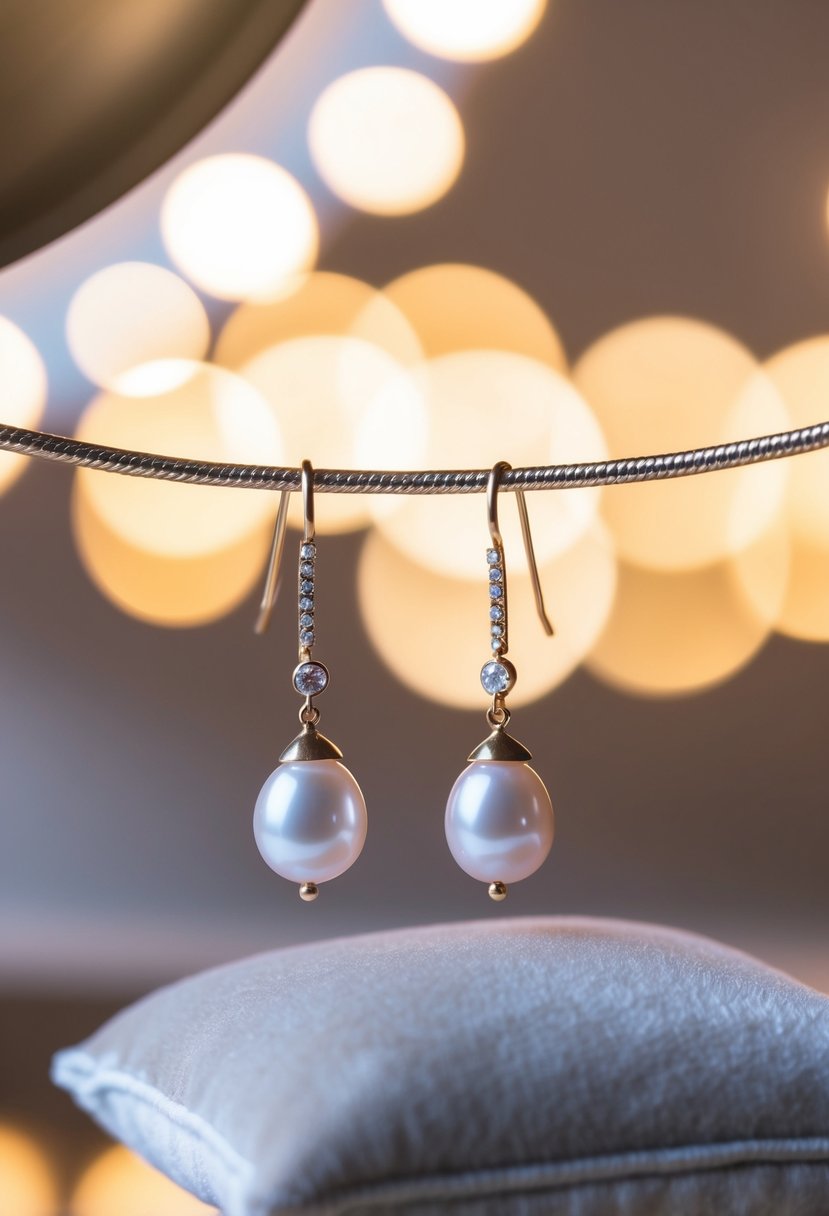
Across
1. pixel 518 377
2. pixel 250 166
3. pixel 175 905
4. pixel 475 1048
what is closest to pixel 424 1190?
pixel 475 1048

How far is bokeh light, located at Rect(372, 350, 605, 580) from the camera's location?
1273 mm

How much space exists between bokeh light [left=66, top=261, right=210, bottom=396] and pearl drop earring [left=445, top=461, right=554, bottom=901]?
2.27ft

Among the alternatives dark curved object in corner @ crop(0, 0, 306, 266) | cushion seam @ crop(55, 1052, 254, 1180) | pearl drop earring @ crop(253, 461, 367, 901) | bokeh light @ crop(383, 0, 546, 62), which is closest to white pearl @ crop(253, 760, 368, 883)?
pearl drop earring @ crop(253, 461, 367, 901)

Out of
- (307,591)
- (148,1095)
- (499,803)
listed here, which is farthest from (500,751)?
(148,1095)

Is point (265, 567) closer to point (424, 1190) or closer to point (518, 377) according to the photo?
point (518, 377)

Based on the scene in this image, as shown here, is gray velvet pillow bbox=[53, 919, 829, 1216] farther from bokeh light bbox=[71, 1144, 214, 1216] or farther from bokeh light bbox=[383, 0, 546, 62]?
bokeh light bbox=[383, 0, 546, 62]

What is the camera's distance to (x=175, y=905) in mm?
1266

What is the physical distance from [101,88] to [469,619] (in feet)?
1.97

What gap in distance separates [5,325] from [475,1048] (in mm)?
976

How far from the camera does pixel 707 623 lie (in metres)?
1.27

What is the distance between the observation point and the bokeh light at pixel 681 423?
126 centimetres

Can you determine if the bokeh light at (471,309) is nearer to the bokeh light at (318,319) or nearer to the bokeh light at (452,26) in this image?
the bokeh light at (318,319)

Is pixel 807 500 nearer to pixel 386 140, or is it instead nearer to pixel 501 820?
pixel 386 140

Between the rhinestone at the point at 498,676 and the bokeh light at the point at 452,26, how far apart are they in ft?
2.67
